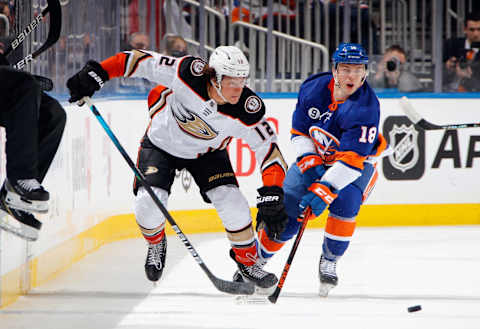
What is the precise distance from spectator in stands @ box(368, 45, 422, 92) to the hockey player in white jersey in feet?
10.7

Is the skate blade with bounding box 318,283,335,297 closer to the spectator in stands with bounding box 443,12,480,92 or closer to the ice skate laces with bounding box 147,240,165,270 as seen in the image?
the ice skate laces with bounding box 147,240,165,270

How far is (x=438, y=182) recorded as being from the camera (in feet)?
22.7

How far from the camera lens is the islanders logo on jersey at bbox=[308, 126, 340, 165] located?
4.26m

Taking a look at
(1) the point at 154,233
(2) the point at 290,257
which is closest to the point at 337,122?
(2) the point at 290,257

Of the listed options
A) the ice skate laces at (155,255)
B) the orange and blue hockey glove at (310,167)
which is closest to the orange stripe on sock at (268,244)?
the orange and blue hockey glove at (310,167)

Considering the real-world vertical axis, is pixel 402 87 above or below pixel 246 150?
above

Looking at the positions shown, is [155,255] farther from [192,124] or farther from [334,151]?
[334,151]

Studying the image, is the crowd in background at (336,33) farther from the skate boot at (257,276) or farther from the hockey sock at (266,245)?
the skate boot at (257,276)

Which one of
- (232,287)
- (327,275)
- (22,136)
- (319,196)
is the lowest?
(327,275)

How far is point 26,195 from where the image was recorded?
2910 mm

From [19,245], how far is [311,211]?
1.48 m

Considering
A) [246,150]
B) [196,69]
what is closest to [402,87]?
[246,150]

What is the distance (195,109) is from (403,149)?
341 cm

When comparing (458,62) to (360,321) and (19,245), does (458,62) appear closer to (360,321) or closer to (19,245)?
(360,321)
